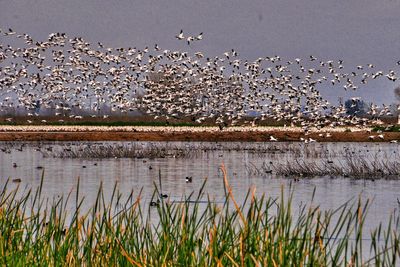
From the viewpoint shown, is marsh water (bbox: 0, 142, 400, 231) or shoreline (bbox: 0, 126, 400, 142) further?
shoreline (bbox: 0, 126, 400, 142)

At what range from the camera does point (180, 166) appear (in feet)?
170

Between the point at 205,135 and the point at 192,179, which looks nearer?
the point at 192,179

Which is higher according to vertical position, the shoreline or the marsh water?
the shoreline

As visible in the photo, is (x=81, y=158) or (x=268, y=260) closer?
(x=268, y=260)

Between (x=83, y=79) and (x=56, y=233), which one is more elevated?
(x=83, y=79)

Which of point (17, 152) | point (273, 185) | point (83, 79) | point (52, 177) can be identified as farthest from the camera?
point (83, 79)

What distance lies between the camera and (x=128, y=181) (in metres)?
40.8

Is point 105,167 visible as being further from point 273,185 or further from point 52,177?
point 273,185

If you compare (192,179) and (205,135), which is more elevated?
(205,135)

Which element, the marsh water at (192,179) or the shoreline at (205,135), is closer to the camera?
the marsh water at (192,179)

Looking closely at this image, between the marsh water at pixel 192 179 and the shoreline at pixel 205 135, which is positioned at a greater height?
the shoreline at pixel 205 135

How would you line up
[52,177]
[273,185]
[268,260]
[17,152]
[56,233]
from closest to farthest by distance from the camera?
[268,260]
[56,233]
[273,185]
[52,177]
[17,152]

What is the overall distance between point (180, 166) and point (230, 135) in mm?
44583

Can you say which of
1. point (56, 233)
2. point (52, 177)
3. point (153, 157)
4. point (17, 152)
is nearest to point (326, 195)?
point (52, 177)
